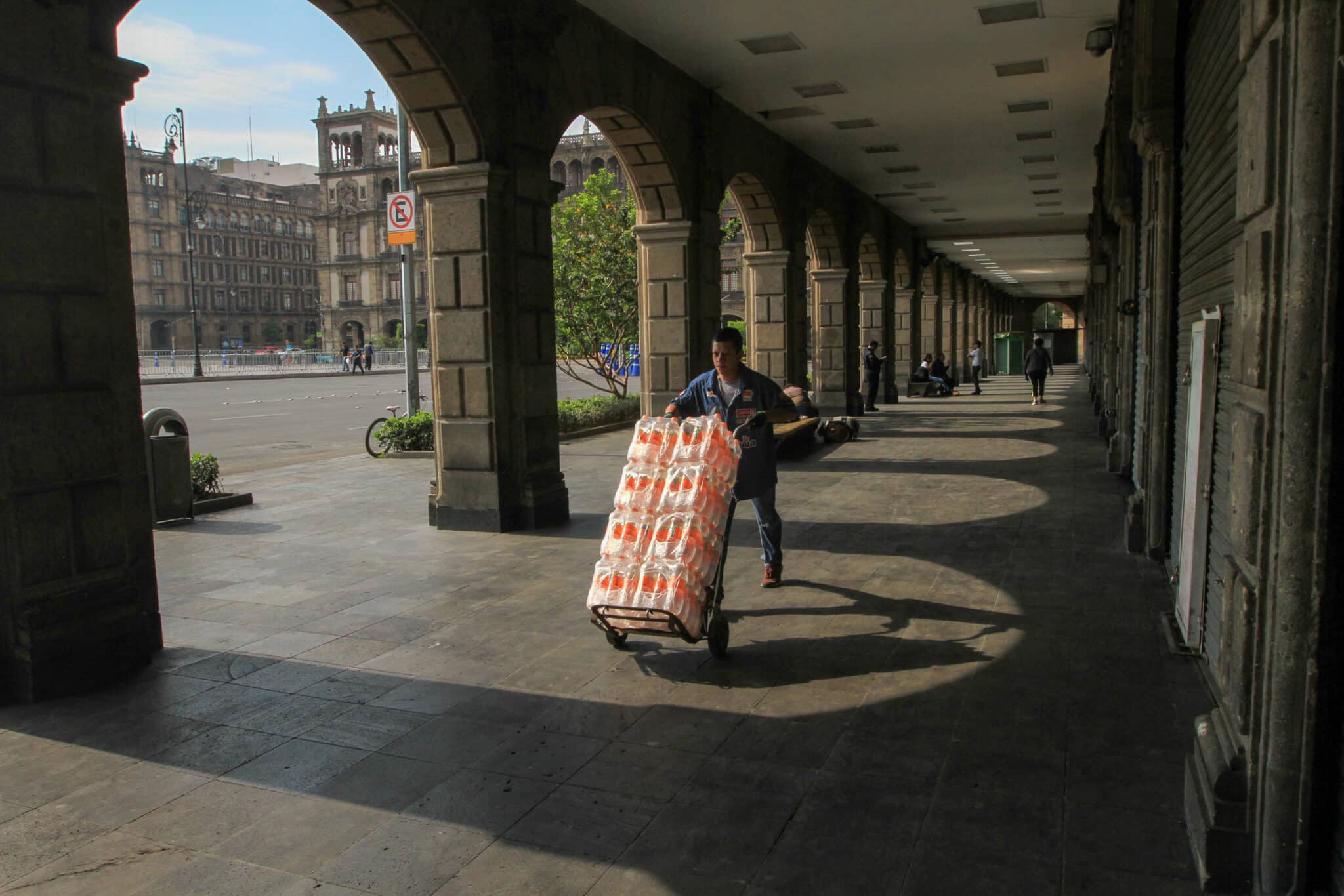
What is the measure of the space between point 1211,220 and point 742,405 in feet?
8.25

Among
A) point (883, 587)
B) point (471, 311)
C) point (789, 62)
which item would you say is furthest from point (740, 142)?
point (883, 587)

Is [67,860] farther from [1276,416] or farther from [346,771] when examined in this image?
[1276,416]

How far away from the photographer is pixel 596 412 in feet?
59.9

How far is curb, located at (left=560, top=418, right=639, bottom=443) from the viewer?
54.9 ft

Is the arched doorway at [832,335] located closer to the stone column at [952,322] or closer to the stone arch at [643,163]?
the stone arch at [643,163]

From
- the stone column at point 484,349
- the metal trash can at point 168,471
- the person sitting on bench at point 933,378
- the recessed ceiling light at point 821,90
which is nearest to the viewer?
the stone column at point 484,349

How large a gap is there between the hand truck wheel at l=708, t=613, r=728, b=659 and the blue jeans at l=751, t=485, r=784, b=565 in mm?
1212

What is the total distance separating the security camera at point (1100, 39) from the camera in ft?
34.1

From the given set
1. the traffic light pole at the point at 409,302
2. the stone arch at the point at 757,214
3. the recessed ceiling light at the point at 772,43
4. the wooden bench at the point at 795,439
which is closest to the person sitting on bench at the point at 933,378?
the stone arch at the point at 757,214

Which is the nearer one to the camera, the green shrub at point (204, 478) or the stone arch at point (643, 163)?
the green shrub at point (204, 478)

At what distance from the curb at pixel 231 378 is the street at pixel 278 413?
0.33 meters

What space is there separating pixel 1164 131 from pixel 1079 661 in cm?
357

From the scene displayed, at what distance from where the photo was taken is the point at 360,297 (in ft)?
276

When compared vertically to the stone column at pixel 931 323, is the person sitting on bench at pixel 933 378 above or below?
below
